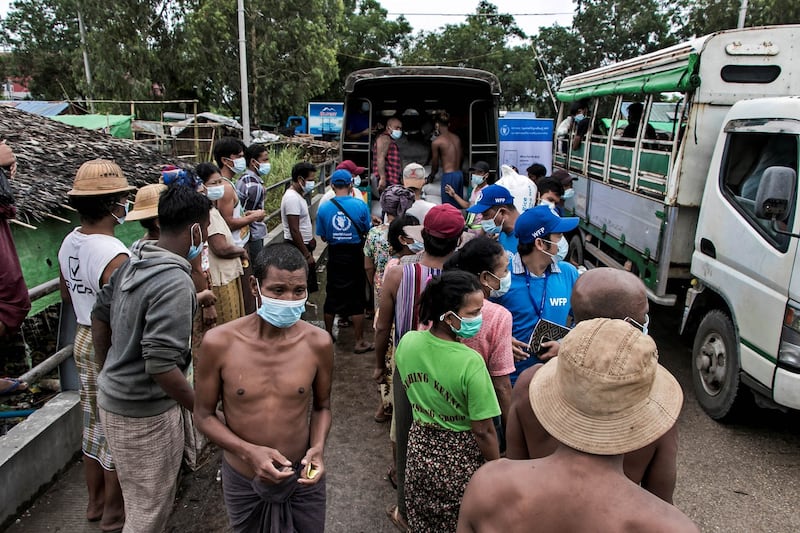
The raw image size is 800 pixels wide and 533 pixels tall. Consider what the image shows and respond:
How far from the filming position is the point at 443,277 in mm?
2479

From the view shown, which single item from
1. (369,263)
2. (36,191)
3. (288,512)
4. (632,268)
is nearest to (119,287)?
(288,512)

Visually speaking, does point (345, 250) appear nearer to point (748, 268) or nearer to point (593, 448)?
point (748, 268)

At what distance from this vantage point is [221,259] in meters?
4.52

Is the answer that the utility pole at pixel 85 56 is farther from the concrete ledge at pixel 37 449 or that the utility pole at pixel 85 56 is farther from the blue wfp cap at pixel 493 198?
the blue wfp cap at pixel 493 198

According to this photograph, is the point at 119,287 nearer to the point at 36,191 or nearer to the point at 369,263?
the point at 369,263

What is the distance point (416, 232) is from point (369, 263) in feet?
3.84

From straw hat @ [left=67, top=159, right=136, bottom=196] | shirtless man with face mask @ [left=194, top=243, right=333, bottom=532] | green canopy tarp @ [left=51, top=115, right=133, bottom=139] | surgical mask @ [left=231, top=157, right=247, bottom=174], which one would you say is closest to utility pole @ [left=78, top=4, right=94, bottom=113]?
green canopy tarp @ [left=51, top=115, right=133, bottom=139]

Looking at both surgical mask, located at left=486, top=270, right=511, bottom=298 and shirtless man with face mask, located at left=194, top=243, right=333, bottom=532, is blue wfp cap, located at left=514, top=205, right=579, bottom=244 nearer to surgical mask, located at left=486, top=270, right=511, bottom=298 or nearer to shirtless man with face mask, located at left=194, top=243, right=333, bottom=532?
surgical mask, located at left=486, top=270, right=511, bottom=298

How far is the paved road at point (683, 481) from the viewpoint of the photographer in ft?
10.8

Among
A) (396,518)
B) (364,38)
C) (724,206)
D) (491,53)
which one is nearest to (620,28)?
(491,53)

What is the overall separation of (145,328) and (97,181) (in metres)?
0.99

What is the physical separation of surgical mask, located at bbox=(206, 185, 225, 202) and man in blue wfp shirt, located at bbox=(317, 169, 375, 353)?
1119 mm

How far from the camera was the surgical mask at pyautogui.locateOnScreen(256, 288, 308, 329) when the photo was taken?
86.7 inches

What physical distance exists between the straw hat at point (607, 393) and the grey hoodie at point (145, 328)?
1.62 meters
